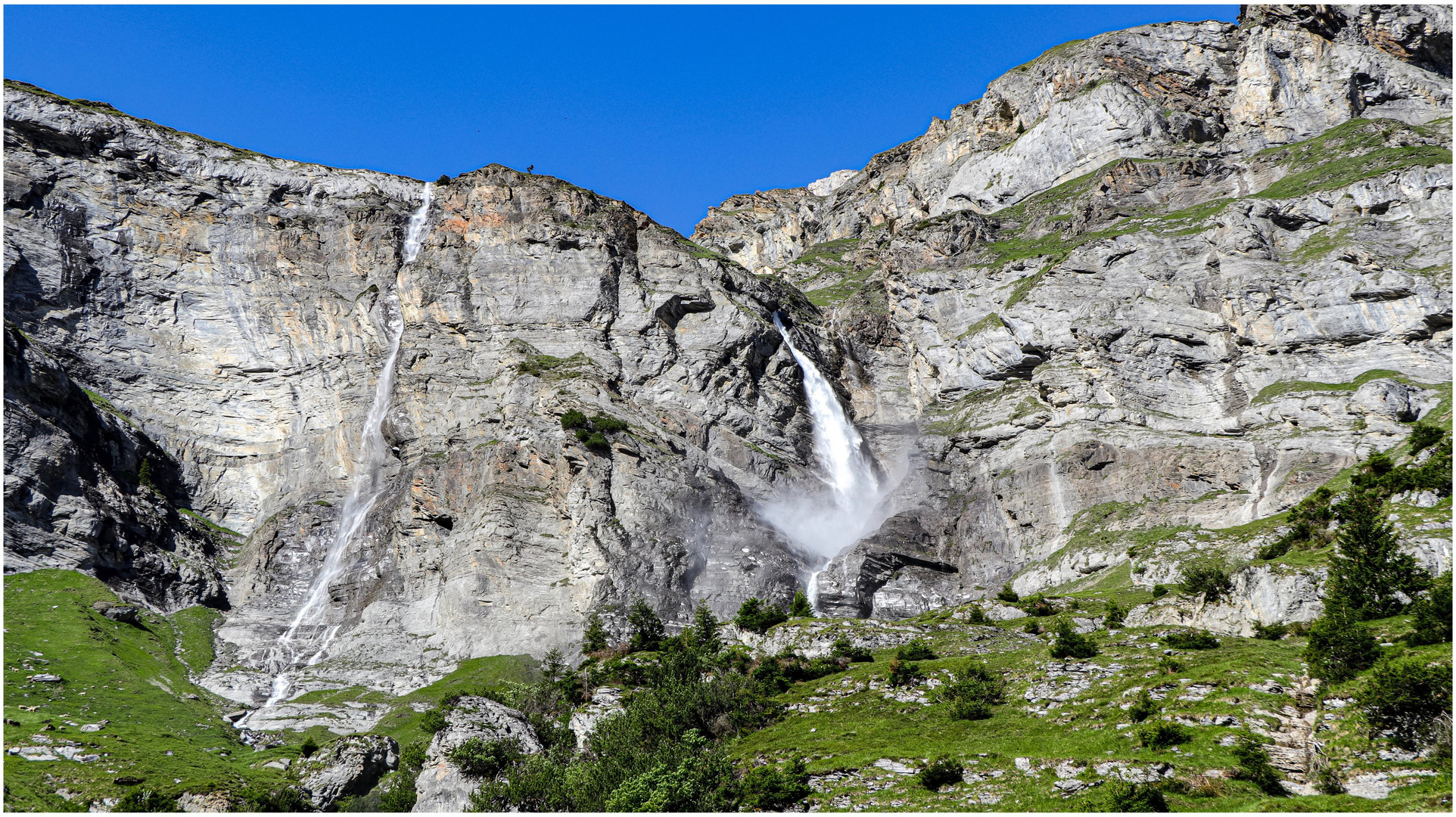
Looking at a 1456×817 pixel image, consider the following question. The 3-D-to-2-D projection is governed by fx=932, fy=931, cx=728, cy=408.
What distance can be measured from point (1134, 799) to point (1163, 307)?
92334mm

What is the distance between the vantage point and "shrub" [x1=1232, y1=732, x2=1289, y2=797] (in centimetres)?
3269

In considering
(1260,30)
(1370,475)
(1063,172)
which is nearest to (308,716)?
(1370,475)

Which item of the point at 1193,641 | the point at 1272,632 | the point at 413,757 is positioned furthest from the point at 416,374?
the point at 1272,632

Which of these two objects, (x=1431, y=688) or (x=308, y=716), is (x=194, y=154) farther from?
(x=1431, y=688)

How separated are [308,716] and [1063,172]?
136028 mm

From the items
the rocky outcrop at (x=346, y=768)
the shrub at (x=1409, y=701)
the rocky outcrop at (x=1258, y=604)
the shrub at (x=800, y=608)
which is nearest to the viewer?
the shrub at (x=1409, y=701)

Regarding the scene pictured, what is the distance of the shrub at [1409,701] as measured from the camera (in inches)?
1240

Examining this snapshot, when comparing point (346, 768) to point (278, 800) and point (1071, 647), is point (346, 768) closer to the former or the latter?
point (278, 800)

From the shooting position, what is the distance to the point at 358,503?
119125 millimetres

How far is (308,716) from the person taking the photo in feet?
270

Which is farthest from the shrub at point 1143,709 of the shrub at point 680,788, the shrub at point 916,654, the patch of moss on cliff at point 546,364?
the patch of moss on cliff at point 546,364

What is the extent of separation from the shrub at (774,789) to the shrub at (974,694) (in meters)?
9.97

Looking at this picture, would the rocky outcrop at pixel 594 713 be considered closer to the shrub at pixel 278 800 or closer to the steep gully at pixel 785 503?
the shrub at pixel 278 800

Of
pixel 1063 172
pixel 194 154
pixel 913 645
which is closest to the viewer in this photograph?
pixel 913 645
